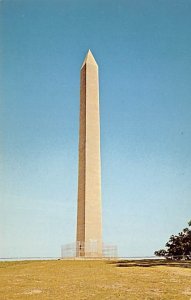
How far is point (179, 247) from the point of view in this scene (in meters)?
33.5

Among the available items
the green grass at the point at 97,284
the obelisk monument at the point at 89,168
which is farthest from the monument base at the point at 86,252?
the green grass at the point at 97,284

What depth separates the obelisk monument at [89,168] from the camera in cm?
3067

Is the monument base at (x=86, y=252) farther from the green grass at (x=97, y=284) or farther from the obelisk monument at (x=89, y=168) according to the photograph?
Answer: the green grass at (x=97, y=284)

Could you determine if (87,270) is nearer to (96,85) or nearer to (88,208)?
(88,208)

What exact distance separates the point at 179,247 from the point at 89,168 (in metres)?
9.80

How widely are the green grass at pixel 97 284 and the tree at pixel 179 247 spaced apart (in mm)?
14527

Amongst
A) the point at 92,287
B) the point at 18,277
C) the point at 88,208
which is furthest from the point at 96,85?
the point at 92,287

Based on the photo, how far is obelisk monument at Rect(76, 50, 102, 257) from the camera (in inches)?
1208

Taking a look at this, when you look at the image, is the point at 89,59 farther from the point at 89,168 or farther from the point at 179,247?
the point at 179,247

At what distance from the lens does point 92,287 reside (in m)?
13.6

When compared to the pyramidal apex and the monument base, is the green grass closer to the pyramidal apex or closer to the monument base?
the monument base

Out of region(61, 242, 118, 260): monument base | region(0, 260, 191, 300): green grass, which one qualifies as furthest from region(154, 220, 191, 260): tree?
region(0, 260, 191, 300): green grass

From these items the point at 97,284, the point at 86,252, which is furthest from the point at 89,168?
the point at 97,284

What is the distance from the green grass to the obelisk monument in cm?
1136
